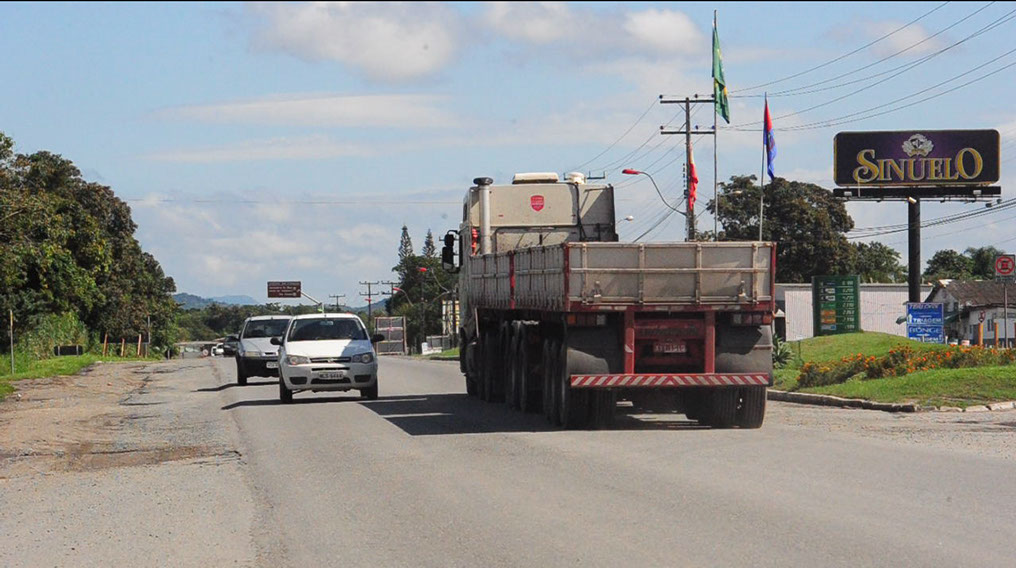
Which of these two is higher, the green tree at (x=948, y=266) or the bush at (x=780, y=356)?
the green tree at (x=948, y=266)

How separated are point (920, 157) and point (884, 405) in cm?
4479

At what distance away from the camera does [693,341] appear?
1722cm

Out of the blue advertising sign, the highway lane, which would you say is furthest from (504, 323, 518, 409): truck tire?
the blue advertising sign

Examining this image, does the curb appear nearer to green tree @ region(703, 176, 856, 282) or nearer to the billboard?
the billboard

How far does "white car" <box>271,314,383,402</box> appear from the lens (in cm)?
2408

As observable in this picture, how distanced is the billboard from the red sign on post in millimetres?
113882

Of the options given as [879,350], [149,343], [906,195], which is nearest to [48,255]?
[879,350]

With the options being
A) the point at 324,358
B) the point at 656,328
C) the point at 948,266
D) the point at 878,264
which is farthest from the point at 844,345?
the point at 948,266

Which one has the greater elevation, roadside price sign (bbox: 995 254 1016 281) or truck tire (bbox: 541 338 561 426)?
roadside price sign (bbox: 995 254 1016 281)

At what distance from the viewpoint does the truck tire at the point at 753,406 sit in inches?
683

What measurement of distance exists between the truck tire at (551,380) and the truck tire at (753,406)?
2484 millimetres

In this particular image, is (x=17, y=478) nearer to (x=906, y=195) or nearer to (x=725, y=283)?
(x=725, y=283)

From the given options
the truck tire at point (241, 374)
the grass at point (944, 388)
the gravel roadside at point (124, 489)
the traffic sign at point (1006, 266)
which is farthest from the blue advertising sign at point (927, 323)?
the gravel roadside at point (124, 489)

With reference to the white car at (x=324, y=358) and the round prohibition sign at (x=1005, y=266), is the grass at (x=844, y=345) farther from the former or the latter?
the white car at (x=324, y=358)
